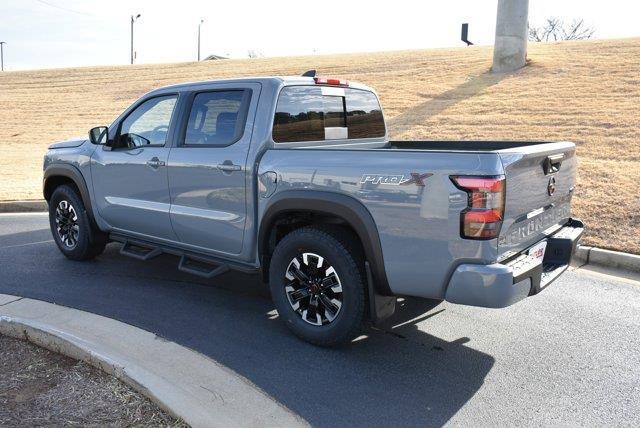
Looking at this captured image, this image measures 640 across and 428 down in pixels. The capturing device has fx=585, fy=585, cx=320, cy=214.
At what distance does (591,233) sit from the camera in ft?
23.7

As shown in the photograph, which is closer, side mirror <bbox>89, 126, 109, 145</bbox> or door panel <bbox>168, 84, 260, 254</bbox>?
door panel <bbox>168, 84, 260, 254</bbox>

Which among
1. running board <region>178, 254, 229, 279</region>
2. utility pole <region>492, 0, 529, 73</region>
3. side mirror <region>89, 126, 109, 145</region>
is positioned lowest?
running board <region>178, 254, 229, 279</region>

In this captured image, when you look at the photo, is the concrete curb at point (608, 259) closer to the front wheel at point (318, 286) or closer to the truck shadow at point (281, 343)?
the truck shadow at point (281, 343)

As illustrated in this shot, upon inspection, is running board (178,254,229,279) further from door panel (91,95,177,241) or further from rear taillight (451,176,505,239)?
rear taillight (451,176,505,239)

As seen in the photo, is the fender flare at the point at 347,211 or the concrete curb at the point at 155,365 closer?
the concrete curb at the point at 155,365

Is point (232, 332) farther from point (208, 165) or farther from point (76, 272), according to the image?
point (76, 272)

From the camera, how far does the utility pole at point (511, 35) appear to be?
22.2 m

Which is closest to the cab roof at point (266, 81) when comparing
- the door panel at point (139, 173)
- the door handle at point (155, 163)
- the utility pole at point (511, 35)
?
the door panel at point (139, 173)

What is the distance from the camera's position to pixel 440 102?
65.7ft

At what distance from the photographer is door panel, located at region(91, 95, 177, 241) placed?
5215 millimetres

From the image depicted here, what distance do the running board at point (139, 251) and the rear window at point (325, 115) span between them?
1817mm

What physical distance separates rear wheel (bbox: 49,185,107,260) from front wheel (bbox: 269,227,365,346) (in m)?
2.75

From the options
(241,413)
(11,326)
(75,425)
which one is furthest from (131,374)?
(11,326)

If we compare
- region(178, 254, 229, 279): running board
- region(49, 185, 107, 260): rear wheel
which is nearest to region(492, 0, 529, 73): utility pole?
region(49, 185, 107, 260): rear wheel
